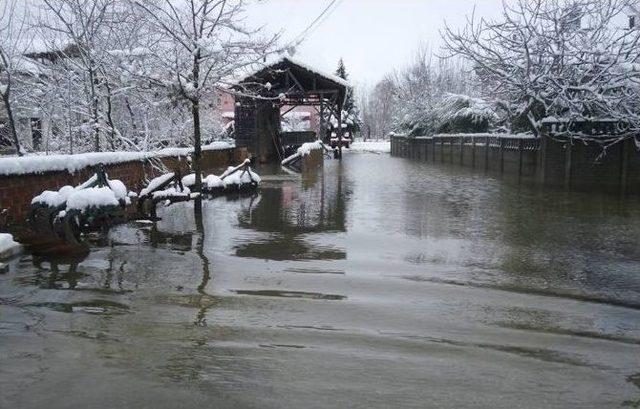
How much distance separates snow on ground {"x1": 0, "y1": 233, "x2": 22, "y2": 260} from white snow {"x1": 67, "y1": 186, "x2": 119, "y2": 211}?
0.74 m

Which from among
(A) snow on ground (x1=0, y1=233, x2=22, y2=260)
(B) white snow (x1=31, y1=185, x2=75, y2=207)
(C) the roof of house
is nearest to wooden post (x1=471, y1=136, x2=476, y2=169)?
(C) the roof of house

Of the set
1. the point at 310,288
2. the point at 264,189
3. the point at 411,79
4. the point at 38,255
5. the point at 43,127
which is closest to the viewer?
the point at 310,288

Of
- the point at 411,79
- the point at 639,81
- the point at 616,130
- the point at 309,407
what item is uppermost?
the point at 411,79

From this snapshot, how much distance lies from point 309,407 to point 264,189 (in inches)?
493

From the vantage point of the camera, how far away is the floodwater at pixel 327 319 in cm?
364

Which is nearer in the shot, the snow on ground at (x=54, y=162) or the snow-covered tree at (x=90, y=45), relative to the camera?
the snow on ground at (x=54, y=162)

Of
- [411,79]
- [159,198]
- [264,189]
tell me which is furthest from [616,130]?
[411,79]

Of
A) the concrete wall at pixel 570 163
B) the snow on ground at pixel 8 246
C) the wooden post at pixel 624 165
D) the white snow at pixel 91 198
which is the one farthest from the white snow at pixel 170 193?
the wooden post at pixel 624 165

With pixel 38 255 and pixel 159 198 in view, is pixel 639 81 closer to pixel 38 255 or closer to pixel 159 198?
pixel 159 198

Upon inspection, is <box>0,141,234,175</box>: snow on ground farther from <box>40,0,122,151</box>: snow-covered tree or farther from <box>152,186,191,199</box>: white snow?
<box>40,0,122,151</box>: snow-covered tree

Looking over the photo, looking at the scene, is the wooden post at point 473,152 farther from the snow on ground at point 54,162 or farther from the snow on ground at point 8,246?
the snow on ground at point 8,246

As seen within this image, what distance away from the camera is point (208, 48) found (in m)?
11.2

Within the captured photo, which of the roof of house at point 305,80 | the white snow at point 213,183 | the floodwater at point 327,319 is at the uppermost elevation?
the roof of house at point 305,80

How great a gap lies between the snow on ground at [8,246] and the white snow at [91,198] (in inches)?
29.0
